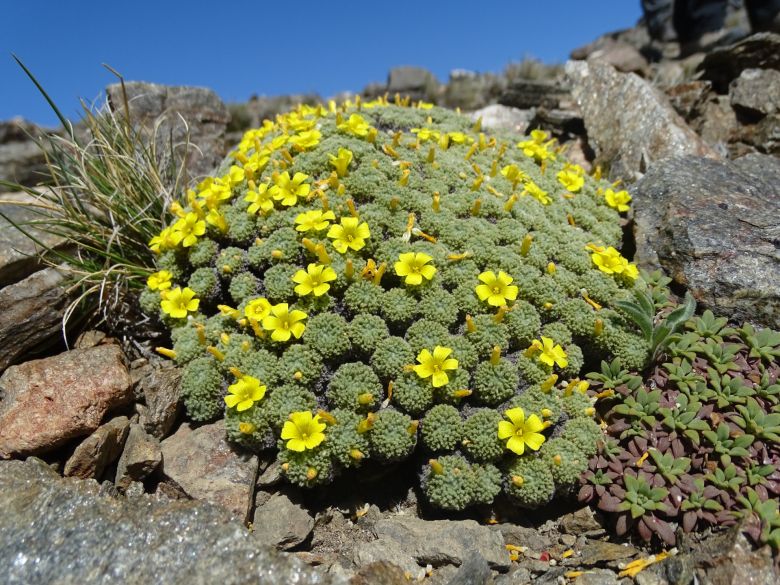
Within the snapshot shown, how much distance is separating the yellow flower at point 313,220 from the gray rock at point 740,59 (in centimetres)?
662

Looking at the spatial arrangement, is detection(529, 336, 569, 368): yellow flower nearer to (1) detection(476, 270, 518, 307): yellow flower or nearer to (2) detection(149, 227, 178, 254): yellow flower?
(1) detection(476, 270, 518, 307): yellow flower

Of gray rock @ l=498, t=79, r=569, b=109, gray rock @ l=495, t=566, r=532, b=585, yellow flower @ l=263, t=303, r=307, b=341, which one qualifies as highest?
gray rock @ l=498, t=79, r=569, b=109

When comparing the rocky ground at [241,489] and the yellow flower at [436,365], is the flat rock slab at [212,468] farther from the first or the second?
the yellow flower at [436,365]

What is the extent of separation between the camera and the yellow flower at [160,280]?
4.41m

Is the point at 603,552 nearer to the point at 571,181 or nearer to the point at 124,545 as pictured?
the point at 124,545

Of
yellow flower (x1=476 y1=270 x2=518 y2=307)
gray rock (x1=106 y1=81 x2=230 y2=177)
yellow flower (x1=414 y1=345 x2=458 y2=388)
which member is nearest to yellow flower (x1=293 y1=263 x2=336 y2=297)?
yellow flower (x1=414 y1=345 x2=458 y2=388)

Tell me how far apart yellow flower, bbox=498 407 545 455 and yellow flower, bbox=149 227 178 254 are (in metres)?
2.78

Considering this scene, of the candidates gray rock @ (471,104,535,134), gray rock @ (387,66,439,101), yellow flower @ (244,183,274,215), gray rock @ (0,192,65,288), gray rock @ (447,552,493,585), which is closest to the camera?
gray rock @ (447,552,493,585)

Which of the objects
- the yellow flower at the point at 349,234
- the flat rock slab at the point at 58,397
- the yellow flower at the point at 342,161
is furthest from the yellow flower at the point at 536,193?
the flat rock slab at the point at 58,397

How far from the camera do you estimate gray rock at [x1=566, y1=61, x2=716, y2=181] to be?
6215 millimetres

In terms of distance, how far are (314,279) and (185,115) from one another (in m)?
4.43

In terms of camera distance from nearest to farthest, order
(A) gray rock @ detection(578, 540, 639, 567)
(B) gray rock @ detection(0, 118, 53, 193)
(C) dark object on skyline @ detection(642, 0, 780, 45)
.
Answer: (A) gray rock @ detection(578, 540, 639, 567)
(B) gray rock @ detection(0, 118, 53, 193)
(C) dark object on skyline @ detection(642, 0, 780, 45)

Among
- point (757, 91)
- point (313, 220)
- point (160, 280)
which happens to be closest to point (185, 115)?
point (160, 280)

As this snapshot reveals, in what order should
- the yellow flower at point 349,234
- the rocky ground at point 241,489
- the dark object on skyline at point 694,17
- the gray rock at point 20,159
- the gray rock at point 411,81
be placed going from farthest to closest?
the gray rock at point 411,81, the dark object on skyline at point 694,17, the gray rock at point 20,159, the yellow flower at point 349,234, the rocky ground at point 241,489
